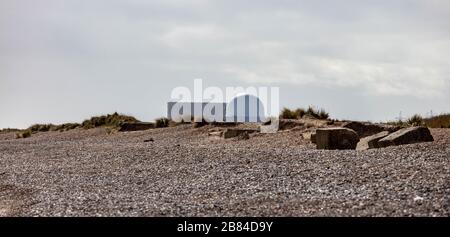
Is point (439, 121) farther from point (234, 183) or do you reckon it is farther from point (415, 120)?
point (234, 183)

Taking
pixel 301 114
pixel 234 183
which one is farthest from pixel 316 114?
pixel 234 183

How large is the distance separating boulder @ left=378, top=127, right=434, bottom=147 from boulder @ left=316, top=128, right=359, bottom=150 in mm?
1468

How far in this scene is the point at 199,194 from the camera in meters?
13.5

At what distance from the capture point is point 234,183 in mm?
14445

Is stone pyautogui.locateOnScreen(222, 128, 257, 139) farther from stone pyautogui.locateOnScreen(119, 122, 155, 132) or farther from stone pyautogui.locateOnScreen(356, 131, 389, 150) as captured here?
stone pyautogui.locateOnScreen(119, 122, 155, 132)

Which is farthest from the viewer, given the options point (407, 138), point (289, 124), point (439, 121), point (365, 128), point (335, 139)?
point (439, 121)

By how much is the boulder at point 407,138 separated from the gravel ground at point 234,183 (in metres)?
1.20

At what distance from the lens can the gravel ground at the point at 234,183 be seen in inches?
456

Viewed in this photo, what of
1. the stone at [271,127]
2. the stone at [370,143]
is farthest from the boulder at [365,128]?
the stone at [370,143]

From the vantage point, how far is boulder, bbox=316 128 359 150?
20312 millimetres

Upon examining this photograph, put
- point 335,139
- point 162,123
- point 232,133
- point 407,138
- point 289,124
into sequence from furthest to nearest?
point 162,123, point 289,124, point 232,133, point 335,139, point 407,138

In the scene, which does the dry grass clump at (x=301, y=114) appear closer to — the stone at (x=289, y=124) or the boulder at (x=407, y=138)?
the stone at (x=289, y=124)

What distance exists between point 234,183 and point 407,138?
6386 millimetres
